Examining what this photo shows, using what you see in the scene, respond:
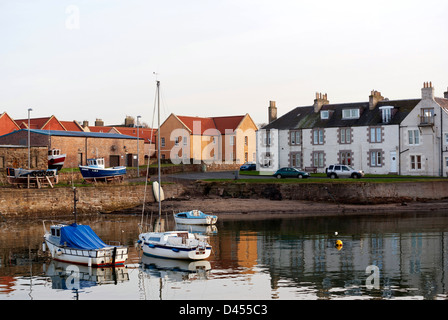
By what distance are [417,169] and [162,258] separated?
4446cm

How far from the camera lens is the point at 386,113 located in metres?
75.1

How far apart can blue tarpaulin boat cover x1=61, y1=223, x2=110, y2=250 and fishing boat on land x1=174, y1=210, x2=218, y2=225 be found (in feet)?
59.2

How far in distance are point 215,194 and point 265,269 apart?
34603mm

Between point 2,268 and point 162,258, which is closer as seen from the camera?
point 2,268

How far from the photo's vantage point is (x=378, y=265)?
32531 mm

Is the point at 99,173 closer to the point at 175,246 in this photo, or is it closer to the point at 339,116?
the point at 339,116

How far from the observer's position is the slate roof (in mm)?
74875

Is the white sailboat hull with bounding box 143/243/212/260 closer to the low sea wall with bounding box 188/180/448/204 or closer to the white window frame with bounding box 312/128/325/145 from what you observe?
the low sea wall with bounding box 188/180/448/204

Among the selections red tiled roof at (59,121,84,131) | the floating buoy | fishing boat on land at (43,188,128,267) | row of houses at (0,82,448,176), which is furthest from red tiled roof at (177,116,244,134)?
fishing boat on land at (43,188,128,267)

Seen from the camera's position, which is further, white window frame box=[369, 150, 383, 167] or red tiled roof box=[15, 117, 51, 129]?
red tiled roof box=[15, 117, 51, 129]

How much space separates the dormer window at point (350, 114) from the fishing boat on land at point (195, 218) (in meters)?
32.9

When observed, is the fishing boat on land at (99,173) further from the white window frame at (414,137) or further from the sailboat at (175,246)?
the white window frame at (414,137)
